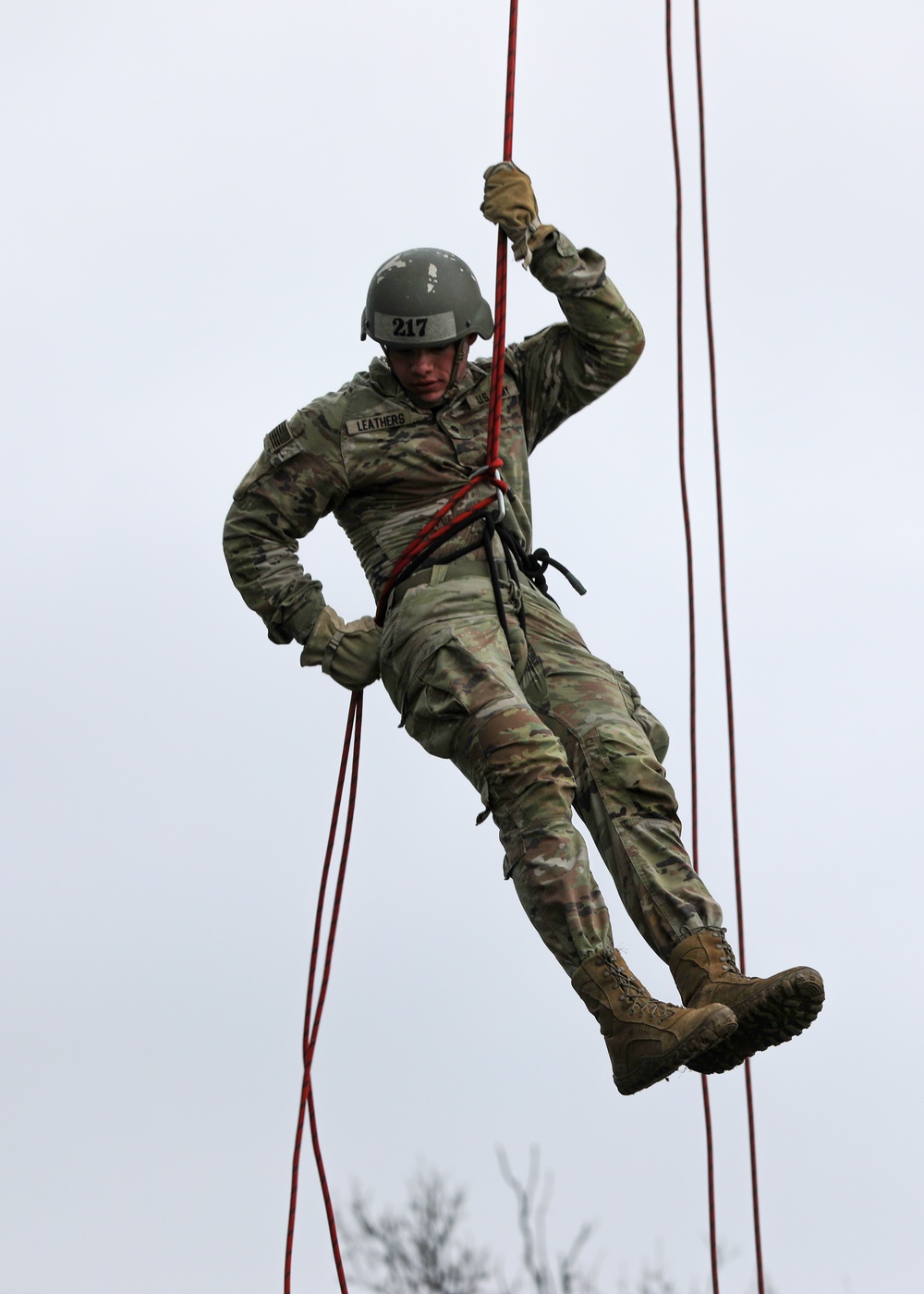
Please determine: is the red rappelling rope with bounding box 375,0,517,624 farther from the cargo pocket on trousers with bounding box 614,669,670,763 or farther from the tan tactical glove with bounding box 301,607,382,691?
the cargo pocket on trousers with bounding box 614,669,670,763

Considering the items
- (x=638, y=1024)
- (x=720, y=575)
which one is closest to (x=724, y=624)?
(x=720, y=575)

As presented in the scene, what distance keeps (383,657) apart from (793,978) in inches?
65.3

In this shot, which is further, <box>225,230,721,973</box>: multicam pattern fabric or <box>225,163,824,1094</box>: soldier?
<box>225,230,721,973</box>: multicam pattern fabric

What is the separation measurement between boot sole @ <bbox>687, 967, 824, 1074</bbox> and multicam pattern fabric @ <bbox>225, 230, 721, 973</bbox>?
1.03 feet

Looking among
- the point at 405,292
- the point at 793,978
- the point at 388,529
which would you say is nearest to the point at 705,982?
the point at 793,978

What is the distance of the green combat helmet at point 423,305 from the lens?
6.49m

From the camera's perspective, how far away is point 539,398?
6.59 m

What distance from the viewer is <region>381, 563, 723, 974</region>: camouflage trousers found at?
18.9ft

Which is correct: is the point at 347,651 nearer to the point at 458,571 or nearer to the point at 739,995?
the point at 458,571

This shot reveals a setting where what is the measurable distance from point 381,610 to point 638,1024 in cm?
161

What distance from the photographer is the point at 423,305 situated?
6492 mm

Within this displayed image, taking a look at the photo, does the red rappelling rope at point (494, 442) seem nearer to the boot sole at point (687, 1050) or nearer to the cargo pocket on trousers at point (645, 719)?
the cargo pocket on trousers at point (645, 719)

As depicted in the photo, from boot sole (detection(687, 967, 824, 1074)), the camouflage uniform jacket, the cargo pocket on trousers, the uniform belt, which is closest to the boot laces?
boot sole (detection(687, 967, 824, 1074))

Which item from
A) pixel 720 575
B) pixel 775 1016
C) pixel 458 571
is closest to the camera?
pixel 775 1016
